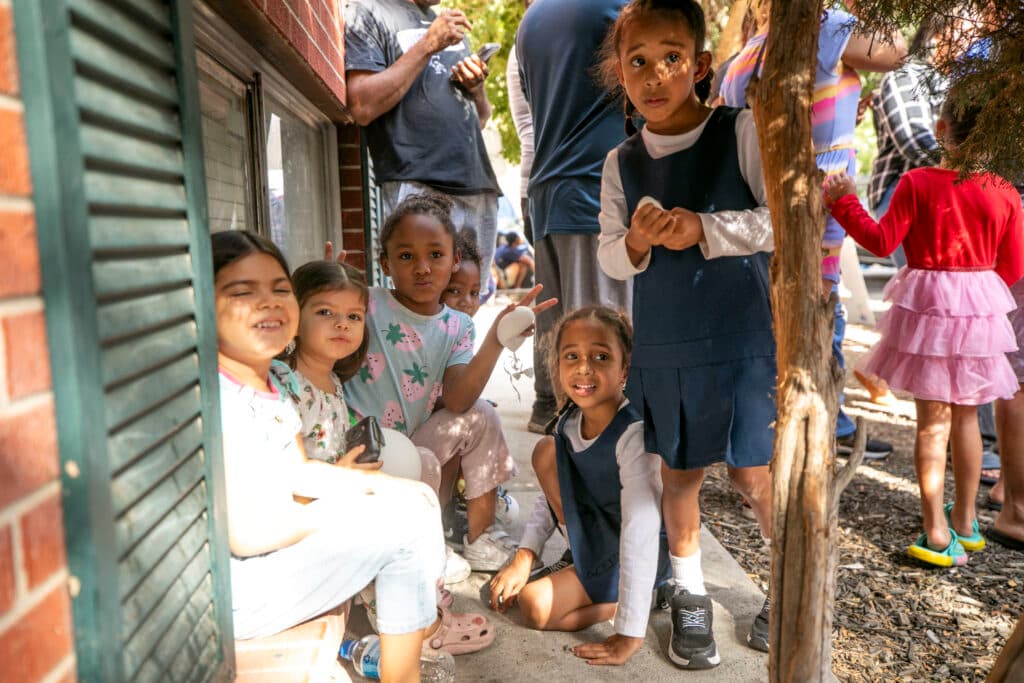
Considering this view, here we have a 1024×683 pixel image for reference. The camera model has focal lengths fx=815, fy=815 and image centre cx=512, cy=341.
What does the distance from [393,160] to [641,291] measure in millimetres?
1740

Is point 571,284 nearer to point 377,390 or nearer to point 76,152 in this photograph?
point 377,390

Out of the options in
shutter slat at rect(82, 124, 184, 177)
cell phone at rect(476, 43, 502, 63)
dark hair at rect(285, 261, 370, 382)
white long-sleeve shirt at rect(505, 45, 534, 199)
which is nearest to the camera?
shutter slat at rect(82, 124, 184, 177)

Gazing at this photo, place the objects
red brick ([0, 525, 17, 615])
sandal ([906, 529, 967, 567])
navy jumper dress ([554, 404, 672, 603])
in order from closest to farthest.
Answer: red brick ([0, 525, 17, 615]) < navy jumper dress ([554, 404, 672, 603]) < sandal ([906, 529, 967, 567])

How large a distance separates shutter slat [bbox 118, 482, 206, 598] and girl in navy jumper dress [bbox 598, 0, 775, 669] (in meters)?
1.31

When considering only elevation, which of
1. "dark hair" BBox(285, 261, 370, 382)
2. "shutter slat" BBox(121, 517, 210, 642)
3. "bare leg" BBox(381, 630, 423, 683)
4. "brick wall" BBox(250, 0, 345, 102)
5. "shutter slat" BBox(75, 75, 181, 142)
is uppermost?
"brick wall" BBox(250, 0, 345, 102)

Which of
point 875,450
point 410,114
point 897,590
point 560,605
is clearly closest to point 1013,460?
point 897,590

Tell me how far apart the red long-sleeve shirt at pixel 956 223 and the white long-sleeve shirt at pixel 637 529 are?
130cm

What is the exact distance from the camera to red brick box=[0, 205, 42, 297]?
85 centimetres

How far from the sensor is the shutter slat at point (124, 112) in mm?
1028

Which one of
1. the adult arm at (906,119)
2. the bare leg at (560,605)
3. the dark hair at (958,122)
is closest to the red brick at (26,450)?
the bare leg at (560,605)

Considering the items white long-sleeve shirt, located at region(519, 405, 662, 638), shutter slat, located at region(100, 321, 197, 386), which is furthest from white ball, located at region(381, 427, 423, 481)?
shutter slat, located at region(100, 321, 197, 386)

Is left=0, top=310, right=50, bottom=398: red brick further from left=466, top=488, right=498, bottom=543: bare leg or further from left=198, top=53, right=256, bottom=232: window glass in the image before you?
left=466, top=488, right=498, bottom=543: bare leg

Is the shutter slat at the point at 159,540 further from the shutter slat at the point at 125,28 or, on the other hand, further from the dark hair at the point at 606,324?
the dark hair at the point at 606,324

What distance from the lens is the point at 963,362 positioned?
3.10 metres
